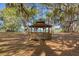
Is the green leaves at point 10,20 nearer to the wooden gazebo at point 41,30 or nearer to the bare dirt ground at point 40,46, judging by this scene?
the bare dirt ground at point 40,46

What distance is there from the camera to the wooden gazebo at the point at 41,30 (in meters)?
4.54

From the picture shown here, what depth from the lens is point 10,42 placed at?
4582 millimetres

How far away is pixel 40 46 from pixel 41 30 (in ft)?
0.95

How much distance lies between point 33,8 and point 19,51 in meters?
0.81

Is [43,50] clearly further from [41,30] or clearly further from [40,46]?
[41,30]

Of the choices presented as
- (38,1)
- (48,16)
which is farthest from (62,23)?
(38,1)

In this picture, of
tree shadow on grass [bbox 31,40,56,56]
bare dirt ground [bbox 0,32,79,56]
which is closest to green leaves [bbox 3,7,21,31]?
bare dirt ground [bbox 0,32,79,56]

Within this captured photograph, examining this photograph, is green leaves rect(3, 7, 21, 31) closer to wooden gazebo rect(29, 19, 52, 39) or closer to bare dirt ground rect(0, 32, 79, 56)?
bare dirt ground rect(0, 32, 79, 56)

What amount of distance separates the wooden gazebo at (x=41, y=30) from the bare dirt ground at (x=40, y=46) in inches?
3.6

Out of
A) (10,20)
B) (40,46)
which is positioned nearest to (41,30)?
(40,46)

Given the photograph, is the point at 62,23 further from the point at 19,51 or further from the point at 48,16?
the point at 19,51

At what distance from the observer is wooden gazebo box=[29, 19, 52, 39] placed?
179 inches

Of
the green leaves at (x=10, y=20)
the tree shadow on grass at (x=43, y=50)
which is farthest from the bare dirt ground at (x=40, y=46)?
the green leaves at (x=10, y=20)

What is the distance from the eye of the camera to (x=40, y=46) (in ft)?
15.1
